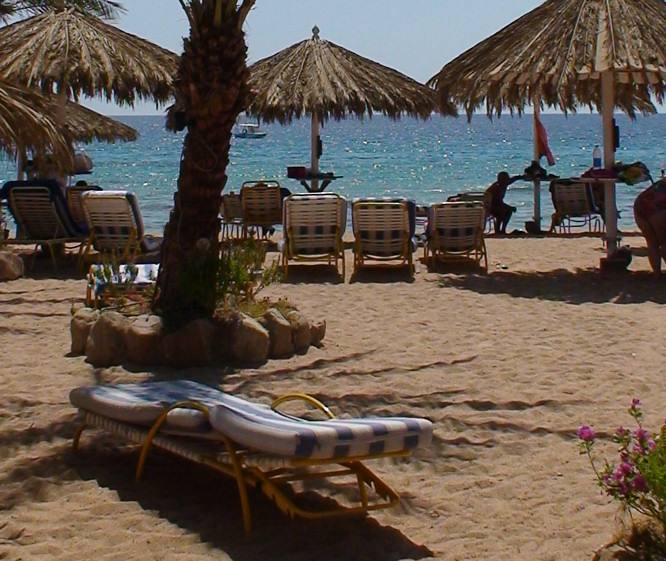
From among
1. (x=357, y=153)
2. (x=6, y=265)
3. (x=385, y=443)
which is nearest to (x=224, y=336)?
(x=385, y=443)

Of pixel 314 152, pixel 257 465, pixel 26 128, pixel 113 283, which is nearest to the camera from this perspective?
pixel 257 465

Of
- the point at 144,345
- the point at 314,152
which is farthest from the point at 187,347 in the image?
the point at 314,152

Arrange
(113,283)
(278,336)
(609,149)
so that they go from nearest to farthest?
(278,336) → (113,283) → (609,149)

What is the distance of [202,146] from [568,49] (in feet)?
14.0

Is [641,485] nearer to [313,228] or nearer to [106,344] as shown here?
[106,344]

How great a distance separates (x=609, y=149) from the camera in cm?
1022

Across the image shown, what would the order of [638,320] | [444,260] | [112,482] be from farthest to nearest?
[444,260] → [638,320] → [112,482]

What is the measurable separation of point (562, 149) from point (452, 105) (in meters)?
54.2

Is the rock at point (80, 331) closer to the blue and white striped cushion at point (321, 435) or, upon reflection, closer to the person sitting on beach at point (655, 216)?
the blue and white striped cushion at point (321, 435)

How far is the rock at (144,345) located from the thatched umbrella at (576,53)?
4498 mm

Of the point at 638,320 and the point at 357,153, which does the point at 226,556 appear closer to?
the point at 638,320

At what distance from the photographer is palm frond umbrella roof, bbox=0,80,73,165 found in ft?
29.6

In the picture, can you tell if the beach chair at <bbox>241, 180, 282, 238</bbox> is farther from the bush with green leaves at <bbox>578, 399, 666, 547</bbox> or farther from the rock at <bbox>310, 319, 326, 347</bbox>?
the bush with green leaves at <bbox>578, 399, 666, 547</bbox>

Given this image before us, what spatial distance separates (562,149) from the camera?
64750 mm
